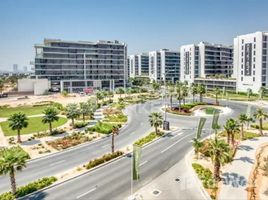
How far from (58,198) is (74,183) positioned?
417 centimetres

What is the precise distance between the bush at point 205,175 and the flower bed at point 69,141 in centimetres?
2534

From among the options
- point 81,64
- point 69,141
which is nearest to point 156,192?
point 69,141

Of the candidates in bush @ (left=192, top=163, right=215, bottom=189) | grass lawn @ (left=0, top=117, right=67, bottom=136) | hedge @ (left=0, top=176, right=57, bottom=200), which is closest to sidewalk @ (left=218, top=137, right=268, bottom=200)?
bush @ (left=192, top=163, right=215, bottom=189)

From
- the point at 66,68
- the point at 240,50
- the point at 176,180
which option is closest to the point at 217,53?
the point at 240,50

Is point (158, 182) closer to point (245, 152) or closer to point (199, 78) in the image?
point (245, 152)

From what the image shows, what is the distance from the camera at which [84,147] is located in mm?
50844

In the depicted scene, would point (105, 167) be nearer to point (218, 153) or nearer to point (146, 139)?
point (146, 139)

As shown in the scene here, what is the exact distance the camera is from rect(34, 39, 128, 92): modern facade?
5999 inches

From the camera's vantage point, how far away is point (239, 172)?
119 feet

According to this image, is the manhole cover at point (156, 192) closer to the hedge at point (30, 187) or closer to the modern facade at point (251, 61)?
the hedge at point (30, 187)

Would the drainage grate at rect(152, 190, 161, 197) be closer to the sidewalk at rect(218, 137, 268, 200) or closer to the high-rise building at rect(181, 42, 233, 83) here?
the sidewalk at rect(218, 137, 268, 200)

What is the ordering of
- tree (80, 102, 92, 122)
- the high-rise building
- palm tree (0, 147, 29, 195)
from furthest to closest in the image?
the high-rise building, tree (80, 102, 92, 122), palm tree (0, 147, 29, 195)

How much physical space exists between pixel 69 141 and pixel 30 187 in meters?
21.8

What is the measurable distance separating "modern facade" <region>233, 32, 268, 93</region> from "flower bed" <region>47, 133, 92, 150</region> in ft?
325
